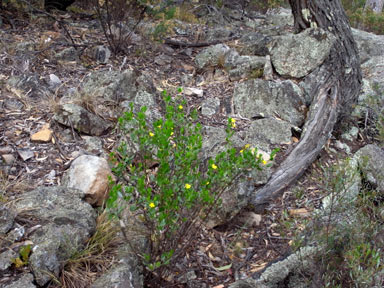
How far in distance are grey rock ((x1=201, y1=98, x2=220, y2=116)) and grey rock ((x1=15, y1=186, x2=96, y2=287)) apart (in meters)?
2.07

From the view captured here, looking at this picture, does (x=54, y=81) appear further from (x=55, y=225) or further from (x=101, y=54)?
(x=55, y=225)

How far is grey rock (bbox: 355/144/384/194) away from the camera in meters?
3.96

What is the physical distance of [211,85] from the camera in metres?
5.20

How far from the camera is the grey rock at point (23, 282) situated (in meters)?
2.27

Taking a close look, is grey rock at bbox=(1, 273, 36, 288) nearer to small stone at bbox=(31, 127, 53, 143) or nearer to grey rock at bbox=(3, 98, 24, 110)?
small stone at bbox=(31, 127, 53, 143)

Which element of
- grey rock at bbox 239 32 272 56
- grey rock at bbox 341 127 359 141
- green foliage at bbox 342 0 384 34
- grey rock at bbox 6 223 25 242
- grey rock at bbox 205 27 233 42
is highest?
green foliage at bbox 342 0 384 34

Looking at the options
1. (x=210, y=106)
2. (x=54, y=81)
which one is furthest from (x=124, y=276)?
(x=54, y=81)

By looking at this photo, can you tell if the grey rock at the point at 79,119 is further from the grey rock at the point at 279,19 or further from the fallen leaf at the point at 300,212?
the grey rock at the point at 279,19

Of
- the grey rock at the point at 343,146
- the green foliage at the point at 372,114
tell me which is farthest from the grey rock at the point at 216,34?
the grey rock at the point at 343,146

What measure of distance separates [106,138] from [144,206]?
64.5 inches

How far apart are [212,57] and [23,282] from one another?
391cm

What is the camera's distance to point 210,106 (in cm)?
475

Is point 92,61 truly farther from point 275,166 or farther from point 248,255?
point 248,255

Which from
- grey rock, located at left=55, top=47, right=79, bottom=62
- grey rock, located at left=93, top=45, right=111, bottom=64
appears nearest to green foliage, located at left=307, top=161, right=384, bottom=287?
grey rock, located at left=93, top=45, right=111, bottom=64
